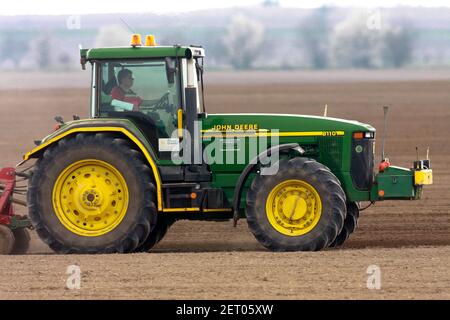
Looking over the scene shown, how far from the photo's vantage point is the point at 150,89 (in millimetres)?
11539

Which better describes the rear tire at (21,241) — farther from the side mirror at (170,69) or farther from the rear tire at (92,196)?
the side mirror at (170,69)

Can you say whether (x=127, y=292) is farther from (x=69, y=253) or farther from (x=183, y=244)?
(x=183, y=244)

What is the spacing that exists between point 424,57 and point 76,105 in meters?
28.7

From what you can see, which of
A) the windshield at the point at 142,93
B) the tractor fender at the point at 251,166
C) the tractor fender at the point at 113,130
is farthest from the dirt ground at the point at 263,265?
the windshield at the point at 142,93

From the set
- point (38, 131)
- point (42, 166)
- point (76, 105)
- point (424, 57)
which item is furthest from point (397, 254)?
point (424, 57)

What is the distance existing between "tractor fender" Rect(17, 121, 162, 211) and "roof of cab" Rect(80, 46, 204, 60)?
0.69 metres

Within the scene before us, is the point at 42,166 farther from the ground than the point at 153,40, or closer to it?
closer to it

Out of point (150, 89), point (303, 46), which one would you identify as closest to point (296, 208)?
point (150, 89)

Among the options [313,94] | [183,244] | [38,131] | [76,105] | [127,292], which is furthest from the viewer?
[313,94]

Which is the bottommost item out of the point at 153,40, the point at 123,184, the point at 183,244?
the point at 183,244

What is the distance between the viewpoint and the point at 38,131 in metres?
27.6

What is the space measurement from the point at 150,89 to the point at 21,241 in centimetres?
264

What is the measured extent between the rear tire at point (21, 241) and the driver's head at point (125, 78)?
2.43 metres
